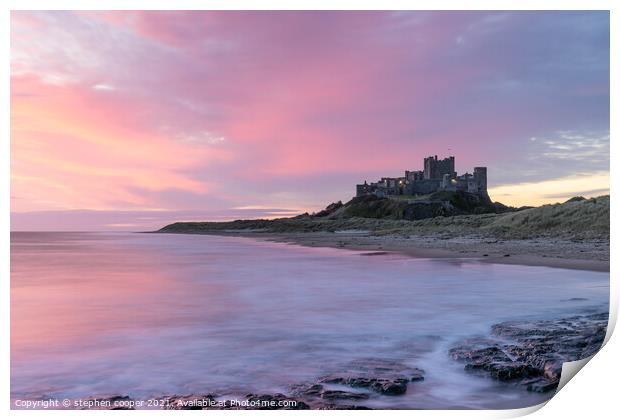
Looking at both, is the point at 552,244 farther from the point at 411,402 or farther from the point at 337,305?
the point at 411,402

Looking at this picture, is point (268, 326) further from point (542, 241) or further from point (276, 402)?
point (542, 241)

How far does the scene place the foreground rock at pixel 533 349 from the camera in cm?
435

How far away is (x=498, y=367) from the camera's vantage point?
14.7ft

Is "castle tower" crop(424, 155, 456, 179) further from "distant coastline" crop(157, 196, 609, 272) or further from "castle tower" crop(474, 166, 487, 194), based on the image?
"distant coastline" crop(157, 196, 609, 272)

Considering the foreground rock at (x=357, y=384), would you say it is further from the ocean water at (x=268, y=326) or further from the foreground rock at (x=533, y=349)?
the foreground rock at (x=533, y=349)

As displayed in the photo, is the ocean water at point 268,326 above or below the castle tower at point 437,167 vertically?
below

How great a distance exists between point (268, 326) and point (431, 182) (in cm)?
10096

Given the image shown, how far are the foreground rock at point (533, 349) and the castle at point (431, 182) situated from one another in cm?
9349

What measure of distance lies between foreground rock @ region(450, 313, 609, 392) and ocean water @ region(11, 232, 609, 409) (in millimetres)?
166

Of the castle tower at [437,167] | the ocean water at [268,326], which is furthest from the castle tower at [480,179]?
the ocean water at [268,326]

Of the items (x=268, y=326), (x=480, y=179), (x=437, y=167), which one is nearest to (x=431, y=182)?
(x=437, y=167)

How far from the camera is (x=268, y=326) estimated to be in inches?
261

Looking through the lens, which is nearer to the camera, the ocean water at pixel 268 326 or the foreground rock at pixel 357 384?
the foreground rock at pixel 357 384

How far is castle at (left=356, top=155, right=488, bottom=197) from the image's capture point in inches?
3895
